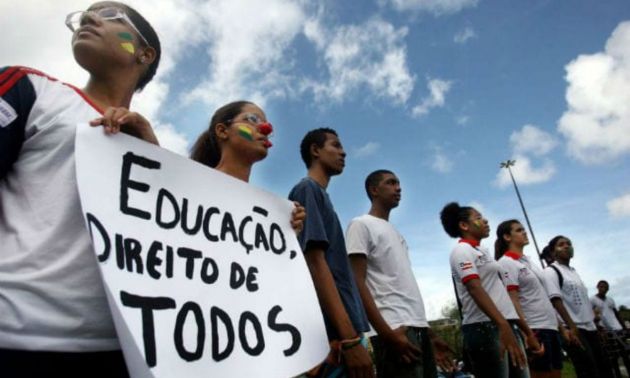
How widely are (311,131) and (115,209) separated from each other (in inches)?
86.4

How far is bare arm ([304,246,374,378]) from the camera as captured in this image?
2.09 m

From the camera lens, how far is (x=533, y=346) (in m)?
4.82

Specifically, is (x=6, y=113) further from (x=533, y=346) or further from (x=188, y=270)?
(x=533, y=346)

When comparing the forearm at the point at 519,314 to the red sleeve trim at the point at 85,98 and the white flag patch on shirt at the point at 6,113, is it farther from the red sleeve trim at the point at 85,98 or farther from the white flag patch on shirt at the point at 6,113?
the white flag patch on shirt at the point at 6,113

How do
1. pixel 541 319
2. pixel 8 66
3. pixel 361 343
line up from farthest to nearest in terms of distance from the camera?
pixel 541 319 → pixel 361 343 → pixel 8 66

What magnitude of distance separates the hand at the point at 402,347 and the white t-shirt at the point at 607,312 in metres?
8.62

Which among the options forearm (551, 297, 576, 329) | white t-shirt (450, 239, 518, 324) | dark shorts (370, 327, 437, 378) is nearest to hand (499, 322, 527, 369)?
white t-shirt (450, 239, 518, 324)

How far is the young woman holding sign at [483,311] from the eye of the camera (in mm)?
3957

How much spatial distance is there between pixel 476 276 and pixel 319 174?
211 cm

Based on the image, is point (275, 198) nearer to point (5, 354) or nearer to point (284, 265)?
point (284, 265)

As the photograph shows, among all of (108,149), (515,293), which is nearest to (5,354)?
(108,149)

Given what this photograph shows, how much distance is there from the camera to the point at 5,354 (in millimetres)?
1019

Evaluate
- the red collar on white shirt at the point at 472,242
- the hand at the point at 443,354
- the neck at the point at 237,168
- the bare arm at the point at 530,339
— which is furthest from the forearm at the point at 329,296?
the bare arm at the point at 530,339

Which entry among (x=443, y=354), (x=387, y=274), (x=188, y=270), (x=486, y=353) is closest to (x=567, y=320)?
(x=486, y=353)
